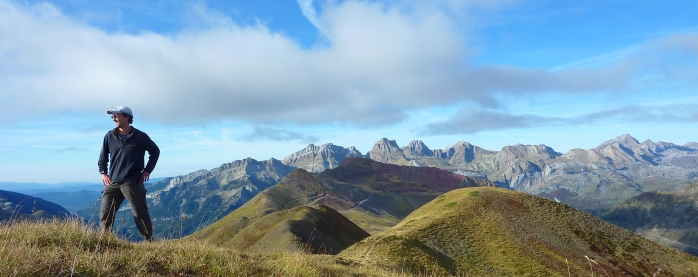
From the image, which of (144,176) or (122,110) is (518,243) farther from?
(122,110)

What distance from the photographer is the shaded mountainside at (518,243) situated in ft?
151

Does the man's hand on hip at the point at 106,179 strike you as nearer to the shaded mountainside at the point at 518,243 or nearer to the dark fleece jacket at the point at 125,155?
the dark fleece jacket at the point at 125,155

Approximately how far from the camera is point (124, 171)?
1104cm

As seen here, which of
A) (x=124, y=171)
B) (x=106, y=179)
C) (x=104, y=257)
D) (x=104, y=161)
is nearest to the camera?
(x=104, y=257)

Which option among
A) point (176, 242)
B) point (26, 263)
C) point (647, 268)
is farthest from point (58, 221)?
point (647, 268)

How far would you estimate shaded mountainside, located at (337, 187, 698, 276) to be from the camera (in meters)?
45.9

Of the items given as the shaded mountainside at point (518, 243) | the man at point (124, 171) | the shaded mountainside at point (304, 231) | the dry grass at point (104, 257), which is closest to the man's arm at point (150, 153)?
the man at point (124, 171)

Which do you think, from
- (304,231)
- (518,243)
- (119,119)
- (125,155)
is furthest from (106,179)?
(304,231)

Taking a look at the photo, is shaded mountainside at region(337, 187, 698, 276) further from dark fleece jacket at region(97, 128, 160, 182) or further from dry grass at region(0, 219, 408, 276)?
dry grass at region(0, 219, 408, 276)

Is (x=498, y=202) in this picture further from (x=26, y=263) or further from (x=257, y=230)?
(x=26, y=263)

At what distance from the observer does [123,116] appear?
11.1 meters

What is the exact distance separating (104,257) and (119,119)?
17.1ft

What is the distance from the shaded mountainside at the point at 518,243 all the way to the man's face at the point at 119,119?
92.0ft

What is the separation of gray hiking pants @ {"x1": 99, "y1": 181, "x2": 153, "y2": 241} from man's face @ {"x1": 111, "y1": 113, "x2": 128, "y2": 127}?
5.48ft
